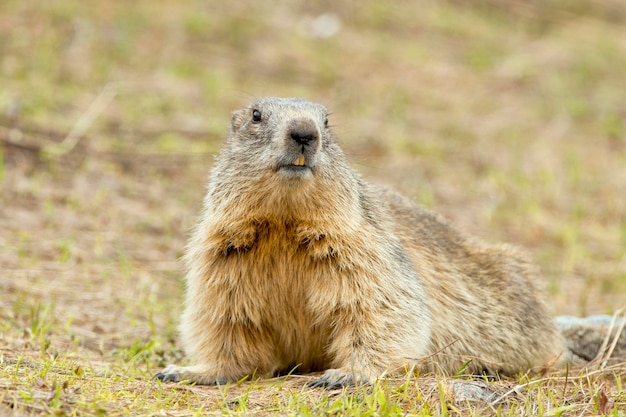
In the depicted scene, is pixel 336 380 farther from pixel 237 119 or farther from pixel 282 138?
pixel 237 119

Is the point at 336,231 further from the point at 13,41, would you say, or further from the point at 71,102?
the point at 13,41

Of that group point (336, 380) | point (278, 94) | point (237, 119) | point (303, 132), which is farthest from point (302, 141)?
point (278, 94)

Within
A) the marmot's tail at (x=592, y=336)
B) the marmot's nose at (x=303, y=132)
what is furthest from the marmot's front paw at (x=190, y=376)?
the marmot's tail at (x=592, y=336)

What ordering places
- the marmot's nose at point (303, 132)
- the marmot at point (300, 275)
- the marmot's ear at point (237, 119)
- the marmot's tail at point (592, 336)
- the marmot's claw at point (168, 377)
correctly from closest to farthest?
the marmot's nose at point (303, 132)
the marmot at point (300, 275)
the marmot's claw at point (168, 377)
the marmot's ear at point (237, 119)
the marmot's tail at point (592, 336)

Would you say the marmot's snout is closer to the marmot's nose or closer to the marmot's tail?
the marmot's nose

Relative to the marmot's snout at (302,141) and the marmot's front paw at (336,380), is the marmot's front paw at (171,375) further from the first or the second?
the marmot's snout at (302,141)

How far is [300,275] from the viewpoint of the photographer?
16.1ft

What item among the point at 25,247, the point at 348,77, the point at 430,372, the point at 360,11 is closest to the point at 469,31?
the point at 360,11

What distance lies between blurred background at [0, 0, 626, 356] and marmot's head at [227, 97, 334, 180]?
1.31m

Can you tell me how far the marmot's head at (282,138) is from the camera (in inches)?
182

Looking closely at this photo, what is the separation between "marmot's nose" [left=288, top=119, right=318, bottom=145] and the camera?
4.59m

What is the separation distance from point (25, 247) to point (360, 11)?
1033 centimetres

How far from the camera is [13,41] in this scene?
39.0 ft

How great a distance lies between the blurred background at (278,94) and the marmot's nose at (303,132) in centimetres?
190
